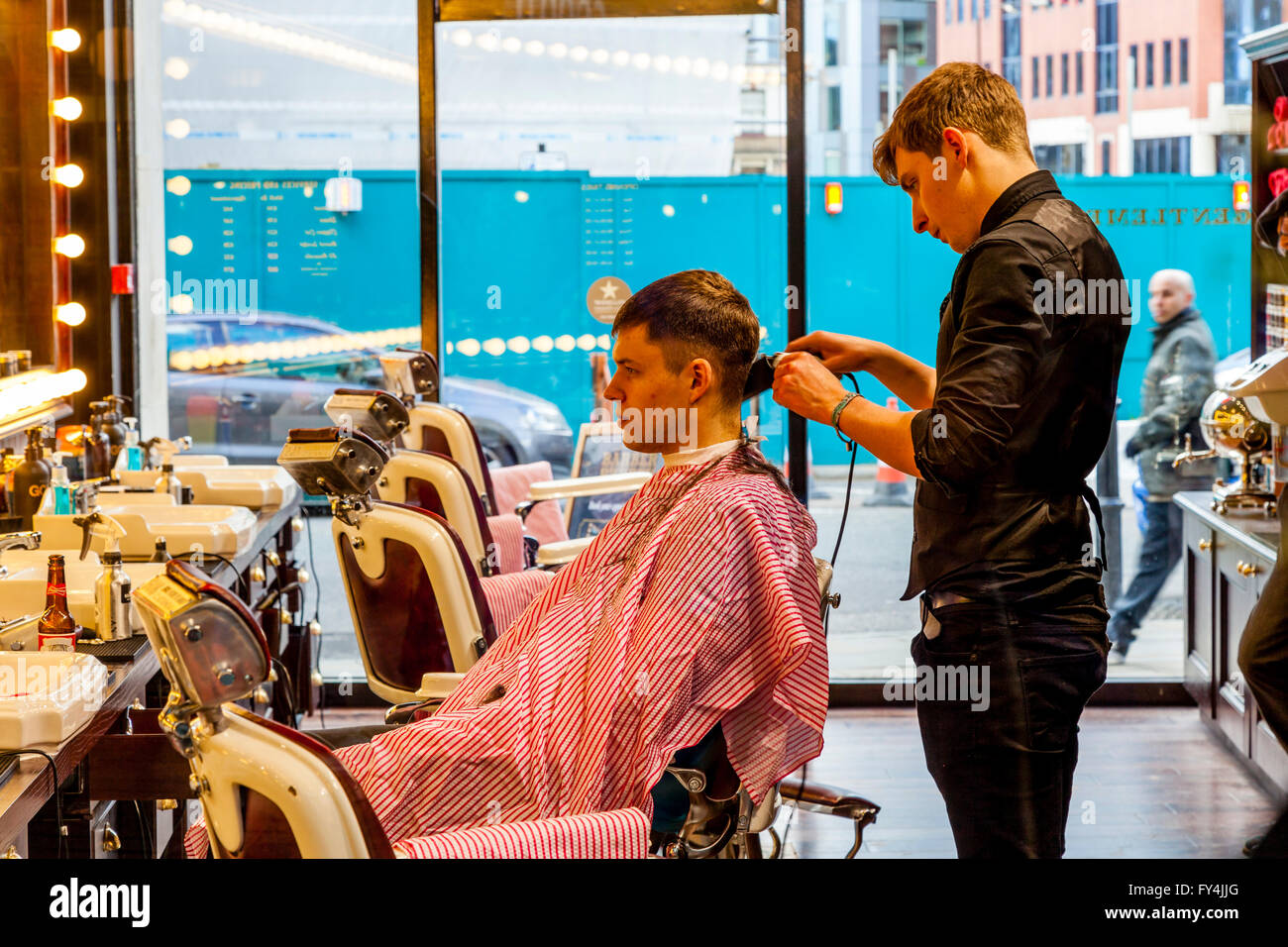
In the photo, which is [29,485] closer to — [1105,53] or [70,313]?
[70,313]

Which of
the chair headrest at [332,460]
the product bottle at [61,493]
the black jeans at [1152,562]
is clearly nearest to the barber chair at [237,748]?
the chair headrest at [332,460]

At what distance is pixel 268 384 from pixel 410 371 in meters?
1.23

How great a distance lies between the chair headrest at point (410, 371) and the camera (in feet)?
11.5

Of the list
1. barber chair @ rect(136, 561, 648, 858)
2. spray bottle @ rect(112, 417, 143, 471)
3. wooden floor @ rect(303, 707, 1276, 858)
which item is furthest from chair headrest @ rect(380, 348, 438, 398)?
barber chair @ rect(136, 561, 648, 858)

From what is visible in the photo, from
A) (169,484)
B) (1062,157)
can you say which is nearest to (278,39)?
(169,484)

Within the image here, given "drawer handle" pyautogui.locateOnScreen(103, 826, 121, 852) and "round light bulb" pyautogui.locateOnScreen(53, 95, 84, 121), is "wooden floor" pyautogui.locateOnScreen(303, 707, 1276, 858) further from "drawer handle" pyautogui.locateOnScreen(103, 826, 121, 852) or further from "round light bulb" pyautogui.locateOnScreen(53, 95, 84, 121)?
"round light bulb" pyautogui.locateOnScreen(53, 95, 84, 121)

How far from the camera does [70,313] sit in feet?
13.3

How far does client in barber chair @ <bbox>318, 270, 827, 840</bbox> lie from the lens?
1796 millimetres

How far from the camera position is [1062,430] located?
168 cm

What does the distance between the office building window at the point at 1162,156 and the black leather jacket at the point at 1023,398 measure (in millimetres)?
3056

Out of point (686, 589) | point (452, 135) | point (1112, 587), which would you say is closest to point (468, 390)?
point (452, 135)

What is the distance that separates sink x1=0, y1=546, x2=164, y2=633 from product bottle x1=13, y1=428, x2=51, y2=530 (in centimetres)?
35
